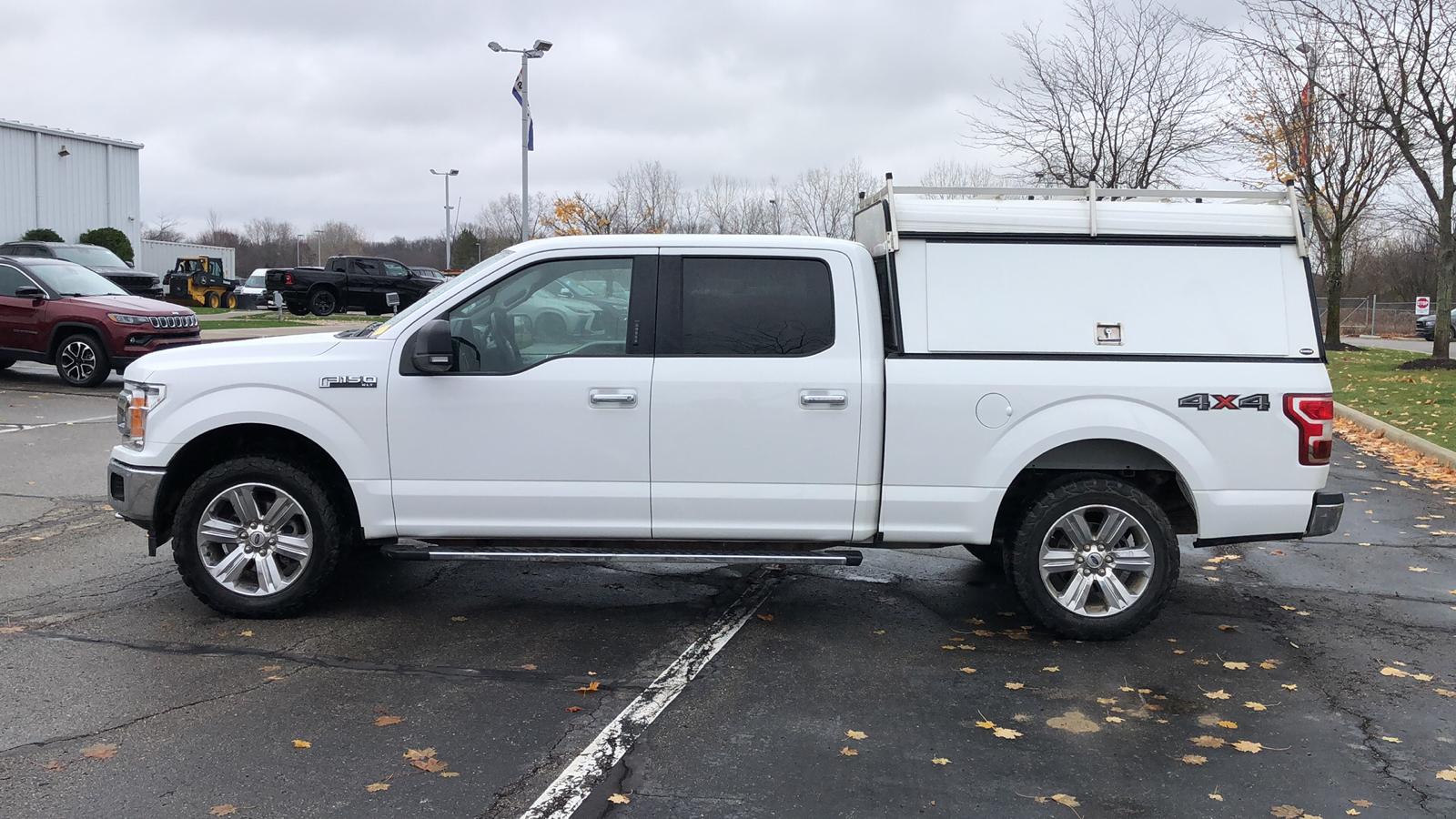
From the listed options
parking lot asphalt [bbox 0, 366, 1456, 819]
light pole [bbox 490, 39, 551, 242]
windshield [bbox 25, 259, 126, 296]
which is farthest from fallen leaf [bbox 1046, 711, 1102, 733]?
light pole [bbox 490, 39, 551, 242]

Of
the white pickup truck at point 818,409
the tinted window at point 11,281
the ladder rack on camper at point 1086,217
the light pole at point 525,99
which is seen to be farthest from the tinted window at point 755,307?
the light pole at point 525,99

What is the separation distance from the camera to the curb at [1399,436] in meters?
11.3

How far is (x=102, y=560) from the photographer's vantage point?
6887mm

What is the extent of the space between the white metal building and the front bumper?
38.8 metres

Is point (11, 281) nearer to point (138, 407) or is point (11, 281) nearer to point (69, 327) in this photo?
point (69, 327)

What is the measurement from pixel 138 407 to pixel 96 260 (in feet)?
82.2

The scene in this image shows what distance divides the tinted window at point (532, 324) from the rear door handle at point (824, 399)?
Answer: 3.00 feet

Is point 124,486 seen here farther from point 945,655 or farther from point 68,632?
point 945,655

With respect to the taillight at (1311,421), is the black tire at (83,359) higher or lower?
lower

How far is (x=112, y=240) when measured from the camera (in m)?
39.9

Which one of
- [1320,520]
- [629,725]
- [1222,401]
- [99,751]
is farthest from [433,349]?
[1320,520]

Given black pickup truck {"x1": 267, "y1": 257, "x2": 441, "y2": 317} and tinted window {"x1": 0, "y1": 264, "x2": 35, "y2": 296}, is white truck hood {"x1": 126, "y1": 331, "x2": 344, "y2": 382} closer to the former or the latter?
tinted window {"x1": 0, "y1": 264, "x2": 35, "y2": 296}

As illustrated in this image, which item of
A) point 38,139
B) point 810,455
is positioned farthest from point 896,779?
point 38,139

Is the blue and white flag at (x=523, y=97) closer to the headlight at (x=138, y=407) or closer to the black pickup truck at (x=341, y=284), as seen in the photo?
the black pickup truck at (x=341, y=284)
